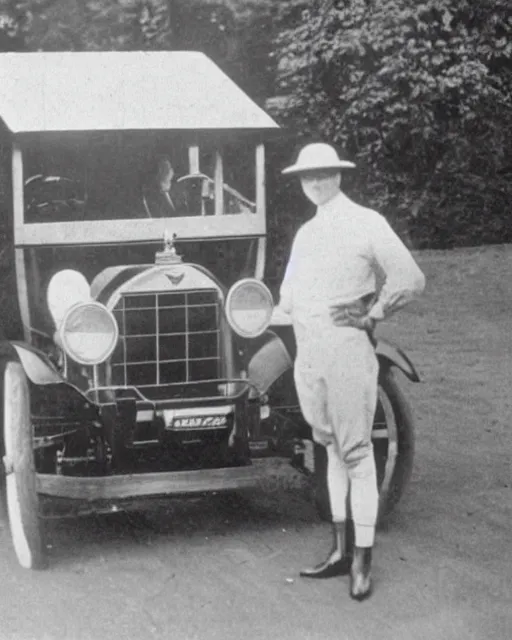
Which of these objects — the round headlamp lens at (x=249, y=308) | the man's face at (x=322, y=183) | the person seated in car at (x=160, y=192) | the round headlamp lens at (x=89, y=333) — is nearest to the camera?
the man's face at (x=322, y=183)

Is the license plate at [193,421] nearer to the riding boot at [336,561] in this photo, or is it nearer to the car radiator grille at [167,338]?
the car radiator grille at [167,338]

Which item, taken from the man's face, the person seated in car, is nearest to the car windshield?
the person seated in car

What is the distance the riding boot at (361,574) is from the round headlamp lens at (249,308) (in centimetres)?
131

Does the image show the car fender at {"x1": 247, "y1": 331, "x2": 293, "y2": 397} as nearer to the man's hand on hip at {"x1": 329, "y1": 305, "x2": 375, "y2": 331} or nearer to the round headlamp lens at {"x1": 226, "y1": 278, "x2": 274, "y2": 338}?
the round headlamp lens at {"x1": 226, "y1": 278, "x2": 274, "y2": 338}

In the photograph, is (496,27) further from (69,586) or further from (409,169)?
(69,586)

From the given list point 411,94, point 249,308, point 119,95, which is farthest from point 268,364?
point 411,94

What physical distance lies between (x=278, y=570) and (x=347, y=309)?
1.14 metres

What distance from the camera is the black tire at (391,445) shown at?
6.25m

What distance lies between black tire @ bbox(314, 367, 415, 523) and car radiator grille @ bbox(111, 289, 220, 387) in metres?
0.69

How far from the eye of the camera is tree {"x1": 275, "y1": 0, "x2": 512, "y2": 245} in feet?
46.2

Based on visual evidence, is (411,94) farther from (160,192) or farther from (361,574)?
(361,574)

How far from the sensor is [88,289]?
6.41 metres

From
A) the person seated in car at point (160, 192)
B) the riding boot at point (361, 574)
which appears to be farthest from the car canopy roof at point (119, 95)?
the riding boot at point (361, 574)

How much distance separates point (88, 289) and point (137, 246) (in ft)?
1.59
